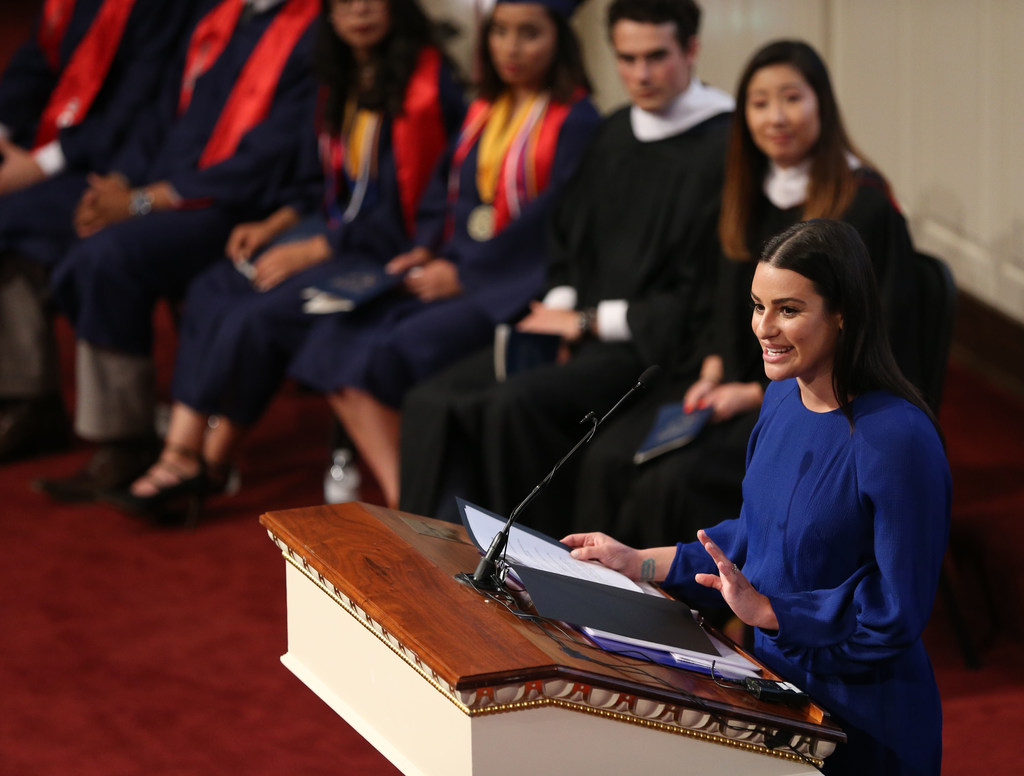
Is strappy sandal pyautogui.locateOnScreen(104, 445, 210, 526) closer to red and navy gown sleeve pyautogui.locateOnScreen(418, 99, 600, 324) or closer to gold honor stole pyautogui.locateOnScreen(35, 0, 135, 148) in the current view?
red and navy gown sleeve pyautogui.locateOnScreen(418, 99, 600, 324)

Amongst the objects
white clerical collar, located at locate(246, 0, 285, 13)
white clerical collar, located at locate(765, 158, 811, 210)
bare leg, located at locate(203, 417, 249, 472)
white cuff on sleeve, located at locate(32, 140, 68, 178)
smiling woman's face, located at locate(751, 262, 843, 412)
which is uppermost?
white clerical collar, located at locate(246, 0, 285, 13)

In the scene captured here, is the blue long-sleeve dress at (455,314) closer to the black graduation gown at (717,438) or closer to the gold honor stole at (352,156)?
the gold honor stole at (352,156)

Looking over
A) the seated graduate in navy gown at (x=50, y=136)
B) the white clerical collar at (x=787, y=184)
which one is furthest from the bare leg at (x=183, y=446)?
the white clerical collar at (x=787, y=184)

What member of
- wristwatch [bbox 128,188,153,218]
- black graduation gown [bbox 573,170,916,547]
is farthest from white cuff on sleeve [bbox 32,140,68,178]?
black graduation gown [bbox 573,170,916,547]

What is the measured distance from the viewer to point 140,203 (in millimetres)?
4766

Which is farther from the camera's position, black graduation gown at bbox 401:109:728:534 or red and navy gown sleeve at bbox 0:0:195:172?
red and navy gown sleeve at bbox 0:0:195:172

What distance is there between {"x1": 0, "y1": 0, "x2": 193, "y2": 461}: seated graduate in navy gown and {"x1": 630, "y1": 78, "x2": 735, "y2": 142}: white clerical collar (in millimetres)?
2253

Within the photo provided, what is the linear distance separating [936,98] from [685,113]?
105 centimetres

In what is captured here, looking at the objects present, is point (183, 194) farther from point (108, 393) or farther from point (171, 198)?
point (108, 393)

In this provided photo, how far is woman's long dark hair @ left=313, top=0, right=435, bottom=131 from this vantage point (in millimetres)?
4371

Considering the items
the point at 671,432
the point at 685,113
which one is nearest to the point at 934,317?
the point at 671,432

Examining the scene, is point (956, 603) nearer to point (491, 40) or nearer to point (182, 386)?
point (491, 40)

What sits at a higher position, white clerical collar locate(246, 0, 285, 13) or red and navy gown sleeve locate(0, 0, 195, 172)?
white clerical collar locate(246, 0, 285, 13)

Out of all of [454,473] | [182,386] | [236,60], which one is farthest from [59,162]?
[454,473]
